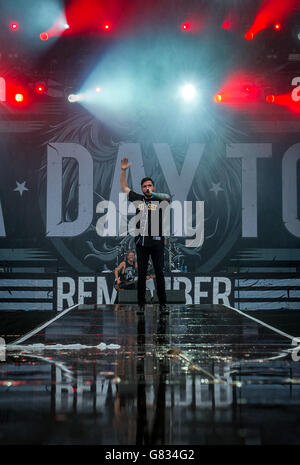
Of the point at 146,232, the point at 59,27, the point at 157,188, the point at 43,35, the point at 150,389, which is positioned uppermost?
the point at 59,27

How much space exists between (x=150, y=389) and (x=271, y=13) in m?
8.46

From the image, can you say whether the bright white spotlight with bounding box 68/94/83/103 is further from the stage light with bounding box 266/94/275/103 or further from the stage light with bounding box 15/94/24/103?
the stage light with bounding box 266/94/275/103

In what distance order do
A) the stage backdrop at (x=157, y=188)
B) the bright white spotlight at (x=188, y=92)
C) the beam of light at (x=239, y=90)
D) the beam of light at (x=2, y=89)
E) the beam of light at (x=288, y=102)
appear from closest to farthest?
the beam of light at (x=2, y=89) → the beam of light at (x=239, y=90) → the bright white spotlight at (x=188, y=92) → the beam of light at (x=288, y=102) → the stage backdrop at (x=157, y=188)

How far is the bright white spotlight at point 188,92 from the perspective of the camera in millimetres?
10664

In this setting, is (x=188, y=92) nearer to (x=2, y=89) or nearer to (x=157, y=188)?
(x=157, y=188)

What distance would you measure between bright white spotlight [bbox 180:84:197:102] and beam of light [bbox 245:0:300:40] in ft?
5.75

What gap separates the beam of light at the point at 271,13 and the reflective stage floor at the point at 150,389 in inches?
264

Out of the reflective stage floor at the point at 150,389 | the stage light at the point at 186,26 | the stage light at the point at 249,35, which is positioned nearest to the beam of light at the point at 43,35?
the stage light at the point at 186,26

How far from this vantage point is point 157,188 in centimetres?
1116

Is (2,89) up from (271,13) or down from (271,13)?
down

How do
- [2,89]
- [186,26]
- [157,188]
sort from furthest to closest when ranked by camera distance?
[157,188], [2,89], [186,26]

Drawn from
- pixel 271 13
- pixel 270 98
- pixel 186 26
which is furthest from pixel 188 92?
pixel 271 13

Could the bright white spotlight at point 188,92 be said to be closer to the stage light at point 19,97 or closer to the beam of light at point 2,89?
the stage light at point 19,97

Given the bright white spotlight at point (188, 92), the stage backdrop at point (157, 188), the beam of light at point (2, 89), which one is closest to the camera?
the beam of light at point (2, 89)
